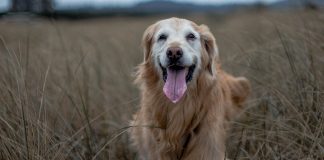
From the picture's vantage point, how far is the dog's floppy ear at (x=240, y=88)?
5.19 metres

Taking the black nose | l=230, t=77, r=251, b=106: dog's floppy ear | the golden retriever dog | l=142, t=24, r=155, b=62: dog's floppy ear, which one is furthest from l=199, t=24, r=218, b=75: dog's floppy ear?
l=230, t=77, r=251, b=106: dog's floppy ear

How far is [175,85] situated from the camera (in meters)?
3.71

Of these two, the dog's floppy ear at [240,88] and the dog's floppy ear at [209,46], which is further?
the dog's floppy ear at [240,88]

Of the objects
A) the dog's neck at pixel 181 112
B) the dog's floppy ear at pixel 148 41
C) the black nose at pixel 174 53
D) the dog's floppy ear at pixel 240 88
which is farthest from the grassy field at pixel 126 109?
the black nose at pixel 174 53

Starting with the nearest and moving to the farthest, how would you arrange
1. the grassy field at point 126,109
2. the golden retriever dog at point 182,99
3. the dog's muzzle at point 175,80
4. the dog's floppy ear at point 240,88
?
1. the grassy field at point 126,109
2. the dog's muzzle at point 175,80
3. the golden retriever dog at point 182,99
4. the dog's floppy ear at point 240,88

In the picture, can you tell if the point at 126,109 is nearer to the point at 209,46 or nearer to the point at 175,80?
the point at 209,46

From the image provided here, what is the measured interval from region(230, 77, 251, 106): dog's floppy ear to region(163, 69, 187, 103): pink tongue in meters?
1.56

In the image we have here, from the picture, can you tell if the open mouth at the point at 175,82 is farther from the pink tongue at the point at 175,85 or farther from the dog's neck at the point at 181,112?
the dog's neck at the point at 181,112

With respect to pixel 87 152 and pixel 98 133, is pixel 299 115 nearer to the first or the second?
pixel 87 152

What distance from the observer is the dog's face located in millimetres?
3660

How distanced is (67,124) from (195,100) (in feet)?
3.56

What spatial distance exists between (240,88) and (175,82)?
65.3 inches

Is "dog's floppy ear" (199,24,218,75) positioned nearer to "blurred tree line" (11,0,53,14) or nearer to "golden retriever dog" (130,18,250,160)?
"golden retriever dog" (130,18,250,160)

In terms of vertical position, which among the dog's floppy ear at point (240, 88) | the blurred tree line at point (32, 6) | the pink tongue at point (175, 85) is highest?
the blurred tree line at point (32, 6)
